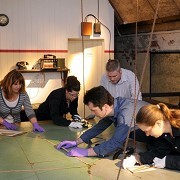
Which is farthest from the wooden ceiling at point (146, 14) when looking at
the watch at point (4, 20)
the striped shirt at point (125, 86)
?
the watch at point (4, 20)

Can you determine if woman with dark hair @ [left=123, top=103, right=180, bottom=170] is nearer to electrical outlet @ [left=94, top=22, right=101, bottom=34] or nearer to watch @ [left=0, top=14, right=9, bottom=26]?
watch @ [left=0, top=14, right=9, bottom=26]

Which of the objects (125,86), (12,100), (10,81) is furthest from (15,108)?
(125,86)

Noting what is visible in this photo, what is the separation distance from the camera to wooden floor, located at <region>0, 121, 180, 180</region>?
190 centimetres

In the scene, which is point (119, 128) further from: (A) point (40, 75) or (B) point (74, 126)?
(A) point (40, 75)

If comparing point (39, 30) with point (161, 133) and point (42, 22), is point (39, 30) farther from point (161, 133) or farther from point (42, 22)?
point (161, 133)

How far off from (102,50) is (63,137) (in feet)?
10.5

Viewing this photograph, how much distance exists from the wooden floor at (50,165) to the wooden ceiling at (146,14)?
2.83 m

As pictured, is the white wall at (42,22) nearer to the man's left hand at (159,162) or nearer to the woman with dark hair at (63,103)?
the woman with dark hair at (63,103)

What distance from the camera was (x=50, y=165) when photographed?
209 cm

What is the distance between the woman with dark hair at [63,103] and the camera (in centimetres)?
315

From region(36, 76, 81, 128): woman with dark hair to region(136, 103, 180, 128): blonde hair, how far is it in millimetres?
1304

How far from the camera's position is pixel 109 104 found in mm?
2238

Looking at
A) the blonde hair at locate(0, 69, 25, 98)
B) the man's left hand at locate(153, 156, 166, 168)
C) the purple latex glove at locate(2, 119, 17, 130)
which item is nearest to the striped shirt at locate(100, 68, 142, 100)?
the blonde hair at locate(0, 69, 25, 98)

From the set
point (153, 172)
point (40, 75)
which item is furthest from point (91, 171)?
point (40, 75)
